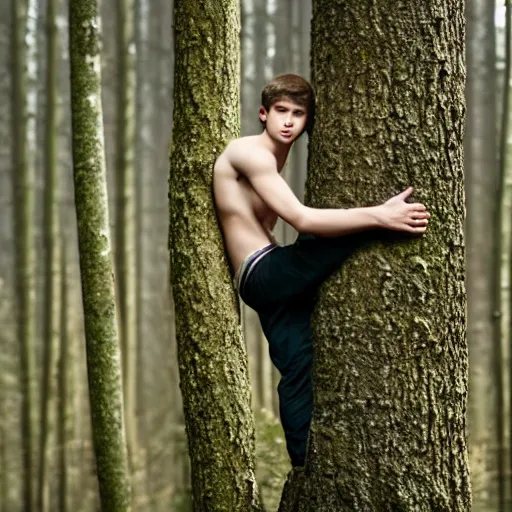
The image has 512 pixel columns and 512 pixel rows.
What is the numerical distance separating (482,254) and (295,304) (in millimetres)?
3876

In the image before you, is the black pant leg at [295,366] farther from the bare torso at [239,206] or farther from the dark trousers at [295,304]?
the bare torso at [239,206]

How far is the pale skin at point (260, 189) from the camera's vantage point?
1.88 m

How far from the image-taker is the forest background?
528 centimetres

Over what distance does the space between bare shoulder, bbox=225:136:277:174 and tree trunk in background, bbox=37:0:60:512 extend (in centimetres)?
347

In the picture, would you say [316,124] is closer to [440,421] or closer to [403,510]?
[440,421]

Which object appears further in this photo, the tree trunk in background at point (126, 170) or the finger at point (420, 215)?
the tree trunk in background at point (126, 170)

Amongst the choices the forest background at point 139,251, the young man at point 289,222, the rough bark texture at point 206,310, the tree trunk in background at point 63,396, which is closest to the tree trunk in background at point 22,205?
the forest background at point 139,251

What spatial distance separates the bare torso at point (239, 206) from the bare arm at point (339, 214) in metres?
0.07

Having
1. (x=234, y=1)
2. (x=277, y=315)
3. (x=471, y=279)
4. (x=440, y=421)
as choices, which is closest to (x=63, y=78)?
(x=471, y=279)

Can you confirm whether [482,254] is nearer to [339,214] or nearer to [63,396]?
[63,396]

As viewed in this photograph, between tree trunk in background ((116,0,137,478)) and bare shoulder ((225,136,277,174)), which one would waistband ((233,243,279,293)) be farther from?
→ tree trunk in background ((116,0,137,478))

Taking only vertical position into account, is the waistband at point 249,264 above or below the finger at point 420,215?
below

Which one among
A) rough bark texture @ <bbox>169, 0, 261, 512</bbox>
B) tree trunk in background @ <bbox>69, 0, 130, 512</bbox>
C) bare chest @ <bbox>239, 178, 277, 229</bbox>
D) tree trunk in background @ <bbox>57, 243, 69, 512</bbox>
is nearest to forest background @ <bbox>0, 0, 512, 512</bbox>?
tree trunk in background @ <bbox>57, 243, 69, 512</bbox>

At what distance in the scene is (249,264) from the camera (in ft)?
6.48
